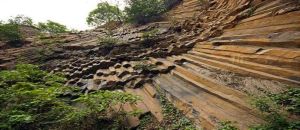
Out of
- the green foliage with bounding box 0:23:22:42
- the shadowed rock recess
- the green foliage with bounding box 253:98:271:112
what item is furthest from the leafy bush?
the green foliage with bounding box 0:23:22:42

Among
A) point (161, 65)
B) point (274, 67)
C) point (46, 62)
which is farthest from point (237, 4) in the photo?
point (46, 62)

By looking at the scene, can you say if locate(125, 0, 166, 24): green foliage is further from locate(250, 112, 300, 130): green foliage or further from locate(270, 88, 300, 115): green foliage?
locate(250, 112, 300, 130): green foliage

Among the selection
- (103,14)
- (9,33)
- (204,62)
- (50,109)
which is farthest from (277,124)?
(103,14)

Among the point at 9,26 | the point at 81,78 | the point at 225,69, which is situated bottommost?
the point at 81,78

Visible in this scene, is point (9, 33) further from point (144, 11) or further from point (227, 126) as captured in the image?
point (227, 126)

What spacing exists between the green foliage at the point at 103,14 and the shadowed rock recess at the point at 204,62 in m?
5.69

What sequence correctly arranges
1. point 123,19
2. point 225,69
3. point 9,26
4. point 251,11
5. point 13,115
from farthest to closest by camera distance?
1. point 123,19
2. point 9,26
3. point 251,11
4. point 225,69
5. point 13,115

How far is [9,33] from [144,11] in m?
7.11

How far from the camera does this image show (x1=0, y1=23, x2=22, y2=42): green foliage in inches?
455

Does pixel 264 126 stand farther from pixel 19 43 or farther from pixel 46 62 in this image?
pixel 19 43

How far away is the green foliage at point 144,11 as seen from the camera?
47.5ft

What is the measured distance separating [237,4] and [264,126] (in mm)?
6575

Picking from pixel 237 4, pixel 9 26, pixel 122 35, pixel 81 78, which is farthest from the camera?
pixel 122 35

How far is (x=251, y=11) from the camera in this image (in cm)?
739
